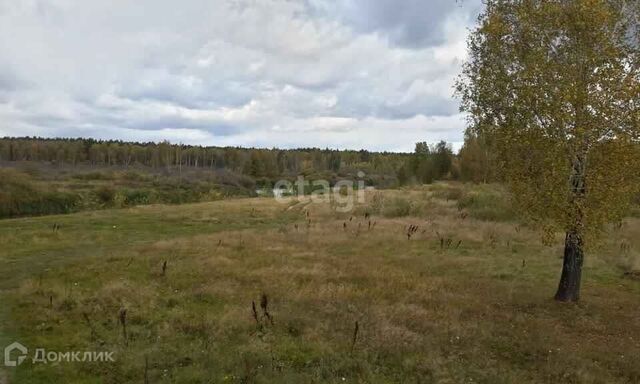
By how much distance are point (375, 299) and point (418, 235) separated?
16.8m

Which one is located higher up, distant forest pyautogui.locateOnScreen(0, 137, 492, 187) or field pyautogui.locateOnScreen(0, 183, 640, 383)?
distant forest pyautogui.locateOnScreen(0, 137, 492, 187)

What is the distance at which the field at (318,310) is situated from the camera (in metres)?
11.5

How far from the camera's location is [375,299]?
17609mm

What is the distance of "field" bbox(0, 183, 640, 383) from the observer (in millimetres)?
11484

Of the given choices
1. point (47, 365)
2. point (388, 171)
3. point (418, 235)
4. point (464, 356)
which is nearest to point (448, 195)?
point (418, 235)

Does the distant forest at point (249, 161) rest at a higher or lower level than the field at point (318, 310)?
higher

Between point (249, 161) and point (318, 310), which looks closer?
point (318, 310)

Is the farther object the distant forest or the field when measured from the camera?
the distant forest

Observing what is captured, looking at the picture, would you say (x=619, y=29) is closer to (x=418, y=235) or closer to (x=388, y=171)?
(x=418, y=235)

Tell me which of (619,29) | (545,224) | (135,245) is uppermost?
(619,29)

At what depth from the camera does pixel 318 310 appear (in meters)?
16.3

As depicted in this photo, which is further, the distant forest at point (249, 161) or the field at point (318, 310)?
the distant forest at point (249, 161)

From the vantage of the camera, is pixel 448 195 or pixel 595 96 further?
pixel 448 195

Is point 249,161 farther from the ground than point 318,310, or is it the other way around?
point 249,161
